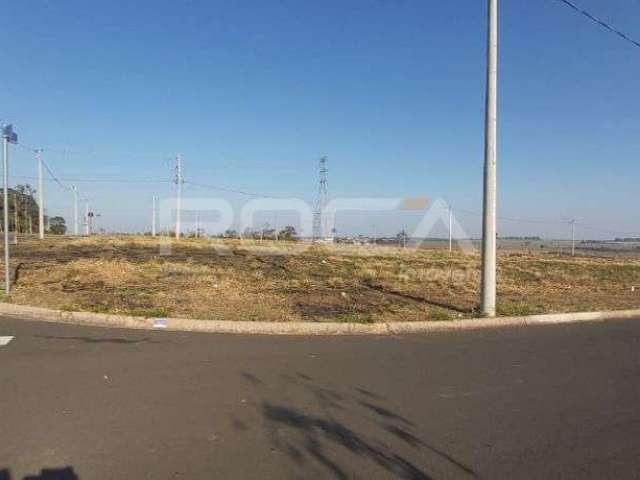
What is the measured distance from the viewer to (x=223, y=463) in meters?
3.44

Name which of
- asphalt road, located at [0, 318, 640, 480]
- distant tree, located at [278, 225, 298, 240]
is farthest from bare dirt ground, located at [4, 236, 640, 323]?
distant tree, located at [278, 225, 298, 240]

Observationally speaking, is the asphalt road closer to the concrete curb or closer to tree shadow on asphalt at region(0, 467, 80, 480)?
tree shadow on asphalt at region(0, 467, 80, 480)

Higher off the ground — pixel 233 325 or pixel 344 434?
pixel 233 325

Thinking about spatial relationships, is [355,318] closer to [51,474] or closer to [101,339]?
[101,339]

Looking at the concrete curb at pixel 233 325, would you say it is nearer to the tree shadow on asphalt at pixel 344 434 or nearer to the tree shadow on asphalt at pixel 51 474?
the tree shadow on asphalt at pixel 344 434

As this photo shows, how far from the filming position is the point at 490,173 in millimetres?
9680

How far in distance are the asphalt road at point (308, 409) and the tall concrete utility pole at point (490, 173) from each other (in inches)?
91.5

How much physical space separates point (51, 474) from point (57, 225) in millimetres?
101289

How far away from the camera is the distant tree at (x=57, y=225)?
89.0 metres

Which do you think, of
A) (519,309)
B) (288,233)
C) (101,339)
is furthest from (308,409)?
(288,233)

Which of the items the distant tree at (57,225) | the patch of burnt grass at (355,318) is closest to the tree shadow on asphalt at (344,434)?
the patch of burnt grass at (355,318)

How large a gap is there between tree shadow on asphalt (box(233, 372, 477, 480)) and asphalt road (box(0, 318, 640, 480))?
2cm

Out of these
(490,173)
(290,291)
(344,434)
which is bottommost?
(344,434)

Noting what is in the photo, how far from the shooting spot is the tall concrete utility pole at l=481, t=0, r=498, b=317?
959 centimetres
